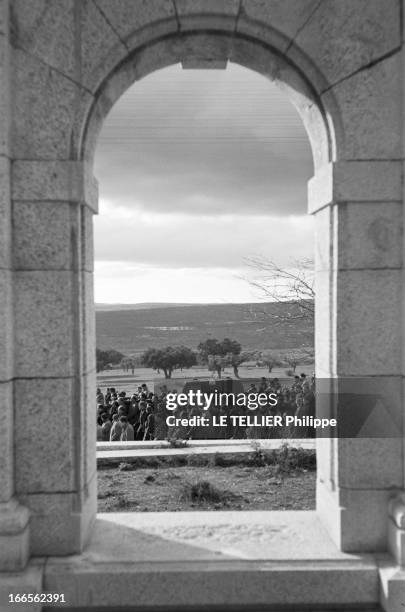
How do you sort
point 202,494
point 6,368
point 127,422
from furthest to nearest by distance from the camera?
point 127,422, point 202,494, point 6,368

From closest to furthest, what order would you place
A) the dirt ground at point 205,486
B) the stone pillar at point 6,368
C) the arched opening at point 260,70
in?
the stone pillar at point 6,368, the arched opening at point 260,70, the dirt ground at point 205,486

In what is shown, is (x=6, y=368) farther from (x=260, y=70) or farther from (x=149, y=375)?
(x=149, y=375)

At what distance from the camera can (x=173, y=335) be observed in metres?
50.2

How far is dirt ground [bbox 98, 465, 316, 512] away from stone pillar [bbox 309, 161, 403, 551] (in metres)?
2.73

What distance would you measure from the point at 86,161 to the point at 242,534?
3537 mm

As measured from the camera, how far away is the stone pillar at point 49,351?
4.20 m

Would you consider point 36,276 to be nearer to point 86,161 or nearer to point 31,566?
point 86,161

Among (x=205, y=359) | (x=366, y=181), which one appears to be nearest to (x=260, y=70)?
(x=366, y=181)

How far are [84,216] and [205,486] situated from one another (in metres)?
4.38

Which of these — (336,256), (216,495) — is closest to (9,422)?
(336,256)

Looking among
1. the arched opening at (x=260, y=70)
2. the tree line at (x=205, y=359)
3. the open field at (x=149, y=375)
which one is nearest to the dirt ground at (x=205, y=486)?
the arched opening at (x=260, y=70)

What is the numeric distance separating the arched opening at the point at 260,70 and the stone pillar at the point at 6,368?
688mm

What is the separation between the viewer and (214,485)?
7.64m

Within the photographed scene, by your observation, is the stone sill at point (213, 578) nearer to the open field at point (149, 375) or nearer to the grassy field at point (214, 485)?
the grassy field at point (214, 485)
